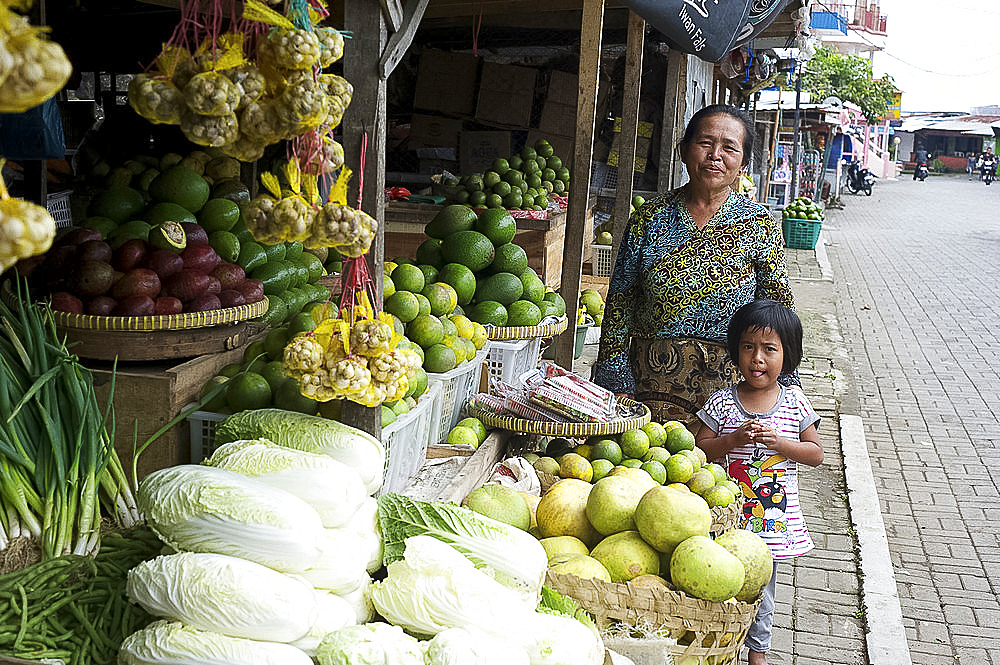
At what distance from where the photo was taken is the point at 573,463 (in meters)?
3.28

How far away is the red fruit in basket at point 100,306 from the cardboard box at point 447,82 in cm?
645

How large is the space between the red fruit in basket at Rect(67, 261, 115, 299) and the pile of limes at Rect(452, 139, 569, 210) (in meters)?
3.81

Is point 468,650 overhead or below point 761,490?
overhead

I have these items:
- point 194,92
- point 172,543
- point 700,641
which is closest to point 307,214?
point 194,92

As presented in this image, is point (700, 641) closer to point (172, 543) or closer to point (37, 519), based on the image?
point (172, 543)

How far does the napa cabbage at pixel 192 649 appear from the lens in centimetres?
169

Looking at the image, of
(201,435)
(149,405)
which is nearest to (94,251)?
(149,405)

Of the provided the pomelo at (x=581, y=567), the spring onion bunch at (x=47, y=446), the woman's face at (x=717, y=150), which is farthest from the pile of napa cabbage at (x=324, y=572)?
the woman's face at (x=717, y=150)

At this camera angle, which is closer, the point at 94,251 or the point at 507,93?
the point at 94,251

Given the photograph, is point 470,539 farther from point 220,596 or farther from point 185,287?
point 185,287

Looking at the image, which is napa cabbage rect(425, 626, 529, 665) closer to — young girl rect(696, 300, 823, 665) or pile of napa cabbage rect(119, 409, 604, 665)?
pile of napa cabbage rect(119, 409, 604, 665)

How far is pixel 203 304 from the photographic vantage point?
268 cm

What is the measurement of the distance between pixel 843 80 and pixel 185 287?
119 feet

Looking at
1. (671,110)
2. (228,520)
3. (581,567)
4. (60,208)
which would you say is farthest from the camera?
(671,110)
